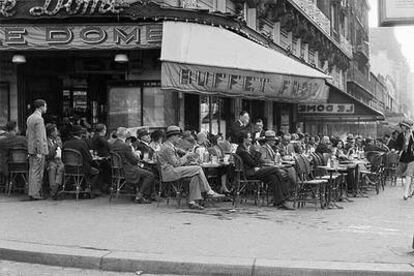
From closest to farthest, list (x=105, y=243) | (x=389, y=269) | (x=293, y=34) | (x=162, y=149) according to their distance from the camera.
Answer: (x=389, y=269) → (x=105, y=243) → (x=162, y=149) → (x=293, y=34)

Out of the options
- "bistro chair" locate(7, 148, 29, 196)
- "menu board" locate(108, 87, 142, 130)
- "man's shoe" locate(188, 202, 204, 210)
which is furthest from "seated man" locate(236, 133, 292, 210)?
"menu board" locate(108, 87, 142, 130)

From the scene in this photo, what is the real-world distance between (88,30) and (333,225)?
26.4 ft

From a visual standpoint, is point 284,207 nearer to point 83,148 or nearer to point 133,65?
point 83,148

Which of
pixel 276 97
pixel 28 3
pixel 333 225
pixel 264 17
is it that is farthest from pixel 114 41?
pixel 264 17

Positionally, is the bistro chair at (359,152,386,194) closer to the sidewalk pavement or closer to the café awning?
the café awning

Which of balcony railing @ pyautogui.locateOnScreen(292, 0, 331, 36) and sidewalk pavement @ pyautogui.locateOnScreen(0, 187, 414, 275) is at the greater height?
balcony railing @ pyautogui.locateOnScreen(292, 0, 331, 36)

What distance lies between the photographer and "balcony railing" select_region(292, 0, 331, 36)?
29.7 meters

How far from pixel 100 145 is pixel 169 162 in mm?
2106

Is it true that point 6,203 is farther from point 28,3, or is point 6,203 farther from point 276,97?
point 276,97

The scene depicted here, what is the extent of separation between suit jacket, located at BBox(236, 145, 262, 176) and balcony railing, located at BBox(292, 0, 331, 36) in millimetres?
17518

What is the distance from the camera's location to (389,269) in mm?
6625

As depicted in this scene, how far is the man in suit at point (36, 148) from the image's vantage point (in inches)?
452

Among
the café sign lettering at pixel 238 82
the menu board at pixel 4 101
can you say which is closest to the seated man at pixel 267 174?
the café sign lettering at pixel 238 82

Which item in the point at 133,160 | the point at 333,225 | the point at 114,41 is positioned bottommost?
the point at 333,225
